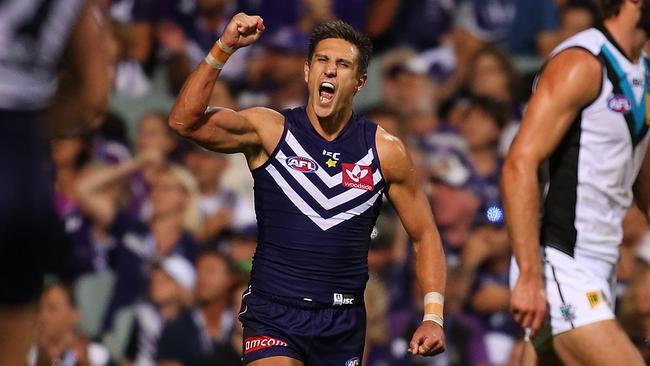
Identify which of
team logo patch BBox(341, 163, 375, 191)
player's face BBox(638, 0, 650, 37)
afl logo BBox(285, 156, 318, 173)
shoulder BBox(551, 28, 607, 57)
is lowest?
team logo patch BBox(341, 163, 375, 191)

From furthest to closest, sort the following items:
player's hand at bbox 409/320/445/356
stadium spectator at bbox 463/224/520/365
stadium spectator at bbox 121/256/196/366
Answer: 1. stadium spectator at bbox 121/256/196/366
2. stadium spectator at bbox 463/224/520/365
3. player's hand at bbox 409/320/445/356

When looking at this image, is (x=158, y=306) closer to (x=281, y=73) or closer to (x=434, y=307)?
(x=281, y=73)

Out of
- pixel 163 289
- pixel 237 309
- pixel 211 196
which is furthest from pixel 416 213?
pixel 211 196

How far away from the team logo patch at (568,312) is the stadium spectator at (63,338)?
14.9 feet

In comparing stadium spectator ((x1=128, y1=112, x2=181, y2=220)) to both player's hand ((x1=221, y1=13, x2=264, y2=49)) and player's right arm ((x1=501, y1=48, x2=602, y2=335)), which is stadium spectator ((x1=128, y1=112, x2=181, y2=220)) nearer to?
player's hand ((x1=221, y1=13, x2=264, y2=49))

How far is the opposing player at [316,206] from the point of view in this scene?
5832mm

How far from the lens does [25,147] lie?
317 centimetres

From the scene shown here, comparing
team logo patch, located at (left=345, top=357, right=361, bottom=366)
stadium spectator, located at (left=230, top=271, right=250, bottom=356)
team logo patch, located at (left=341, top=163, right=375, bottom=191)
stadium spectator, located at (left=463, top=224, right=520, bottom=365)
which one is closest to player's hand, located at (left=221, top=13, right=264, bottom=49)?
team logo patch, located at (left=341, top=163, right=375, bottom=191)

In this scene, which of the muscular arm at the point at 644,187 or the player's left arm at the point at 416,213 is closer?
the player's left arm at the point at 416,213

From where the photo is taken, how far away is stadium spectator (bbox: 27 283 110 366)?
9250 millimetres

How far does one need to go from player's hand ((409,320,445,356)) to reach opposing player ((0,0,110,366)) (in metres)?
2.60

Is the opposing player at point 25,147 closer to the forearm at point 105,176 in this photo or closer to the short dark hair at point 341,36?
the short dark hair at point 341,36

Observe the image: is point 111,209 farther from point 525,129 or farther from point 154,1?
point 525,129

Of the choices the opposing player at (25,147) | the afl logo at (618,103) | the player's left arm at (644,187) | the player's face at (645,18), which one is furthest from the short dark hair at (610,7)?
the opposing player at (25,147)
